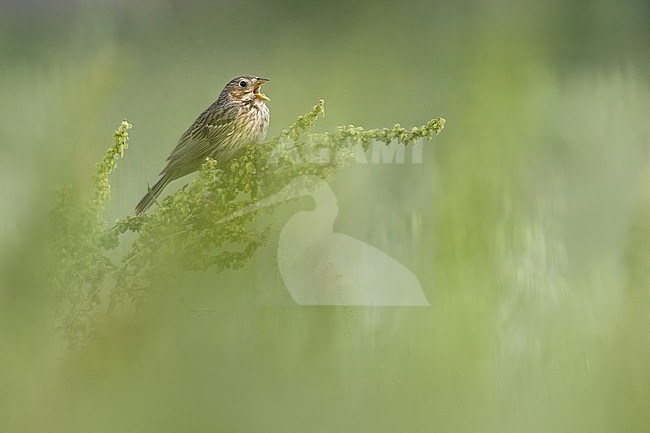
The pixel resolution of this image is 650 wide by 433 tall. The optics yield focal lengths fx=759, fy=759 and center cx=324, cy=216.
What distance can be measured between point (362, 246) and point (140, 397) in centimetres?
63

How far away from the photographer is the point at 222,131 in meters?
1.71

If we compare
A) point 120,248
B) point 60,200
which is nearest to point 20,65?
point 60,200

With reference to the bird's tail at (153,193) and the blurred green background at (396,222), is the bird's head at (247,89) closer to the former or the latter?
the blurred green background at (396,222)

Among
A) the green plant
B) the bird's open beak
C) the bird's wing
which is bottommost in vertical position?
the green plant

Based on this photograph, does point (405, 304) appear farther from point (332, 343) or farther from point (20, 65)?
point (20, 65)

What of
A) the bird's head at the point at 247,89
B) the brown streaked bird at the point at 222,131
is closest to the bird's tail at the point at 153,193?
the brown streaked bird at the point at 222,131

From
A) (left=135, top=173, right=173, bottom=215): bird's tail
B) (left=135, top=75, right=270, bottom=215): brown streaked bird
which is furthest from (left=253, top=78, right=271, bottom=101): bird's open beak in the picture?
(left=135, top=173, right=173, bottom=215): bird's tail

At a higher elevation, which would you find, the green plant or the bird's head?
the bird's head

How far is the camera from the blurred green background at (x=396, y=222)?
1.77 m

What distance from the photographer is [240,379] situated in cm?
178

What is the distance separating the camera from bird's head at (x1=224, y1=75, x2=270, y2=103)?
5.74ft

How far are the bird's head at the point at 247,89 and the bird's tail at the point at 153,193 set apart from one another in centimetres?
24

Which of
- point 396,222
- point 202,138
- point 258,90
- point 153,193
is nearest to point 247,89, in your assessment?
point 258,90

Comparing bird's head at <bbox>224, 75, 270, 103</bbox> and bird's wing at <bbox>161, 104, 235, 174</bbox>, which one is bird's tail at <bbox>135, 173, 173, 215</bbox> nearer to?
bird's wing at <bbox>161, 104, 235, 174</bbox>
